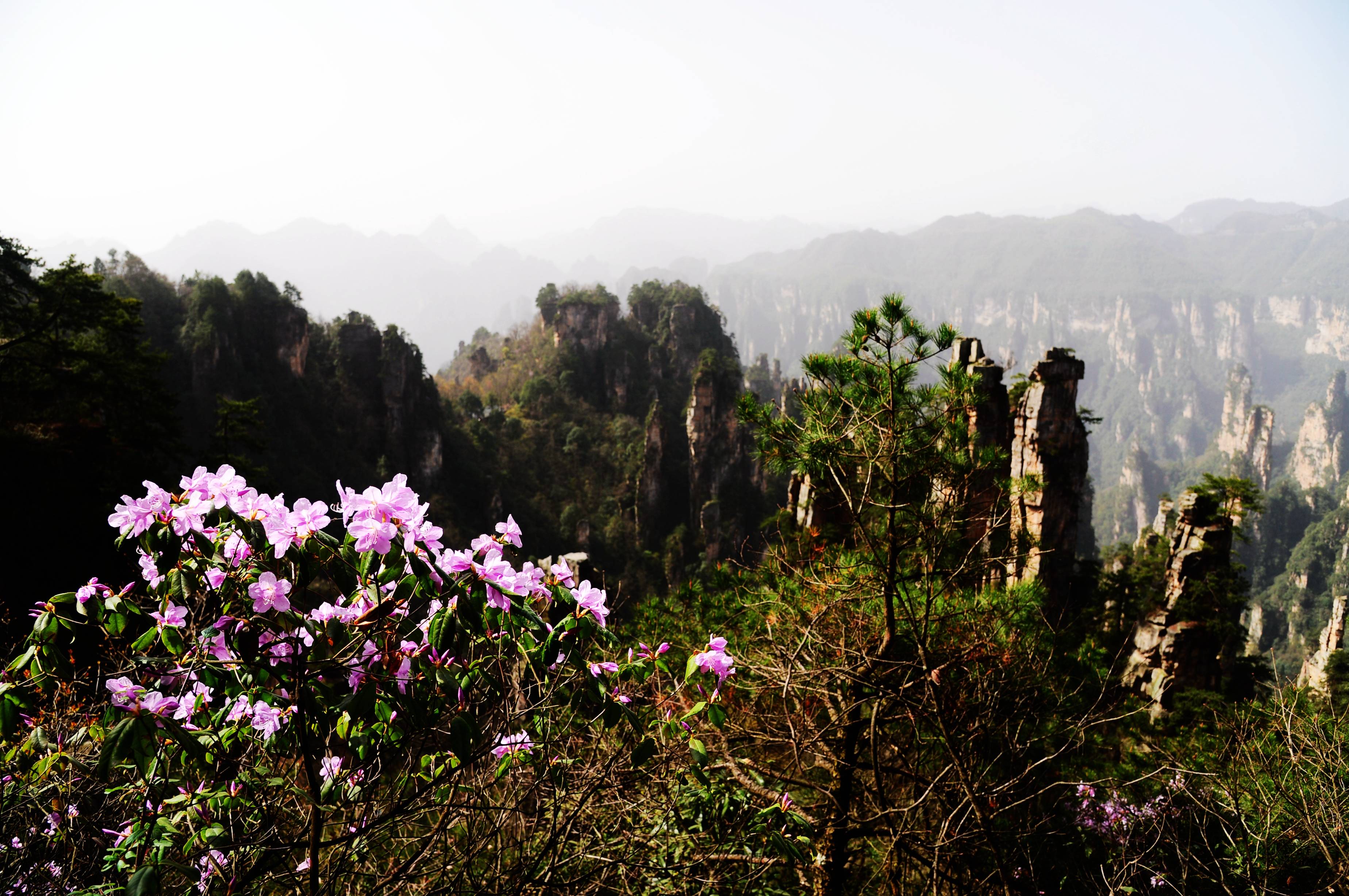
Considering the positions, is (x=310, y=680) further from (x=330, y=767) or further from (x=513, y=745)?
(x=330, y=767)

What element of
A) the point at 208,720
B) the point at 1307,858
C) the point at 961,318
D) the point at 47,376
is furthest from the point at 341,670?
the point at 961,318

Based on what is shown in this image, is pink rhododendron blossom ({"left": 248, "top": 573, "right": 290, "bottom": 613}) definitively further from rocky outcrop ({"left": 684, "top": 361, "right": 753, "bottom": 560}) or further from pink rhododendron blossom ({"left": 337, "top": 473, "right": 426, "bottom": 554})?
rocky outcrop ({"left": 684, "top": 361, "right": 753, "bottom": 560})

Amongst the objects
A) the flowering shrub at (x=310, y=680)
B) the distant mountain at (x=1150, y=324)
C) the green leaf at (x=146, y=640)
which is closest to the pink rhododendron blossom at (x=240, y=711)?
the flowering shrub at (x=310, y=680)

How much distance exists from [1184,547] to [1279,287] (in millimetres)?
225604

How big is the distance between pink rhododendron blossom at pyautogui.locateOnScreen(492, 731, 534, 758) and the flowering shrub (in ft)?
0.04

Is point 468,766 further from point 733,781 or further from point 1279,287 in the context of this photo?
point 1279,287

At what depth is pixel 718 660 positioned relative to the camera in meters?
1.83

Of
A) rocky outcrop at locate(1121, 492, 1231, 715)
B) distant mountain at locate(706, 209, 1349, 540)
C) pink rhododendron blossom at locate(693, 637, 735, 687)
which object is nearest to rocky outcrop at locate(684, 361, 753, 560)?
rocky outcrop at locate(1121, 492, 1231, 715)

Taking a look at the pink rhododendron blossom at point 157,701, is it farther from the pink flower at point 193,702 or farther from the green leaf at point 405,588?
the green leaf at point 405,588

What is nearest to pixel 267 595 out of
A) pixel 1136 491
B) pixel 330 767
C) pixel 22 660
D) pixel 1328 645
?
pixel 22 660

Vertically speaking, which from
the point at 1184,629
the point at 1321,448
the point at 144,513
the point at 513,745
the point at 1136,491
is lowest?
the point at 1136,491

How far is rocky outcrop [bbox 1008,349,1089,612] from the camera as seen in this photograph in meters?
12.9

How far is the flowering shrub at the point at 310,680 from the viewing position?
1.40 m

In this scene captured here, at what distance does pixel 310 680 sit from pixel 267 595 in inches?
8.6
